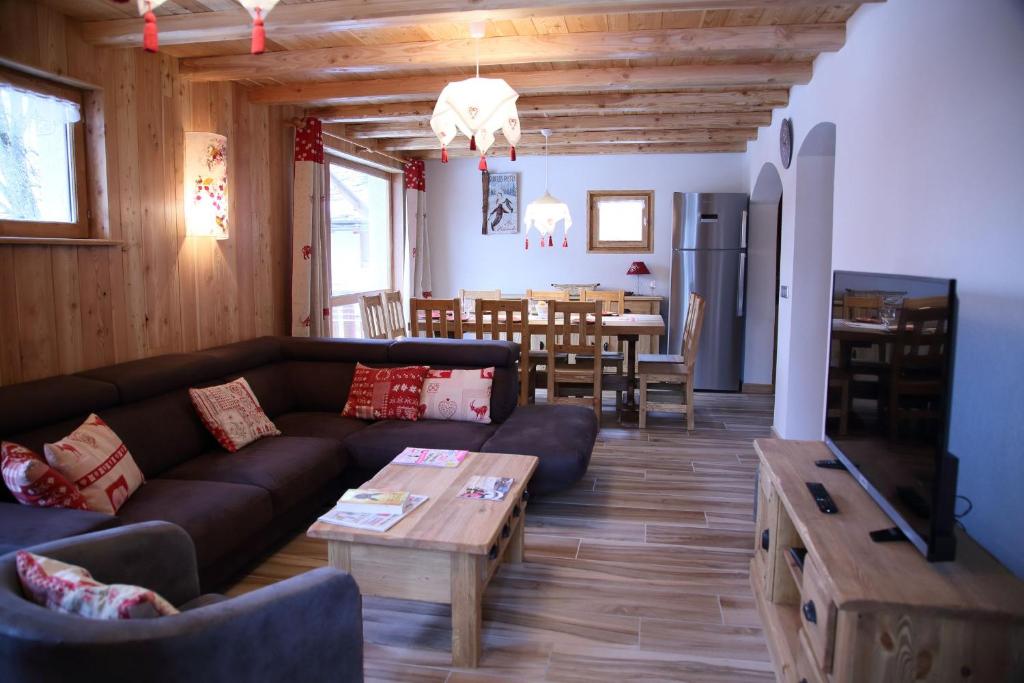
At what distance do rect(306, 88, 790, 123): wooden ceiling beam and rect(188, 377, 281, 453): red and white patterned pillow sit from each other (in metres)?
2.43

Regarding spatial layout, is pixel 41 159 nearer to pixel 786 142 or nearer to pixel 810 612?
pixel 810 612

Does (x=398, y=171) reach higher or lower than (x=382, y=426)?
higher

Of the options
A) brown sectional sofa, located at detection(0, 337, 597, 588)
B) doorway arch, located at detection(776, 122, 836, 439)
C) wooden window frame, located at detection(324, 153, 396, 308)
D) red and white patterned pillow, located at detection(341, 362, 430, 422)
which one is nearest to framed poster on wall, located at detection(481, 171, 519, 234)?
wooden window frame, located at detection(324, 153, 396, 308)

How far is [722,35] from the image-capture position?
11.3 feet


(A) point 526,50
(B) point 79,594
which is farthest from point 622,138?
(B) point 79,594

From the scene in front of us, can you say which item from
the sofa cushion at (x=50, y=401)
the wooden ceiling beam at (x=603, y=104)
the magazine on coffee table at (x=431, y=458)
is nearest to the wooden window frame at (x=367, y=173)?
the wooden ceiling beam at (x=603, y=104)

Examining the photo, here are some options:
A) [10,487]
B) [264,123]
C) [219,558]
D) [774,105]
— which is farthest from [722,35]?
[10,487]

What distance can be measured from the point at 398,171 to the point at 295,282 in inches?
108

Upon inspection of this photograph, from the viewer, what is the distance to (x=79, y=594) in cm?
137

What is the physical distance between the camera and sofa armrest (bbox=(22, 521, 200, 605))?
5.37ft

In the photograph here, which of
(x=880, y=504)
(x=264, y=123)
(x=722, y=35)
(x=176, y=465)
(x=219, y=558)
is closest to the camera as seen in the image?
(x=880, y=504)

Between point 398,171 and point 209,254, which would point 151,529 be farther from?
point 398,171

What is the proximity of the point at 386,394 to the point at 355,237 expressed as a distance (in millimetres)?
3001

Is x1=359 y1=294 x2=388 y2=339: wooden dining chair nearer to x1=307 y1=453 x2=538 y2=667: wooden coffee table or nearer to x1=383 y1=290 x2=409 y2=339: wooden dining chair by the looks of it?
x1=383 y1=290 x2=409 y2=339: wooden dining chair
